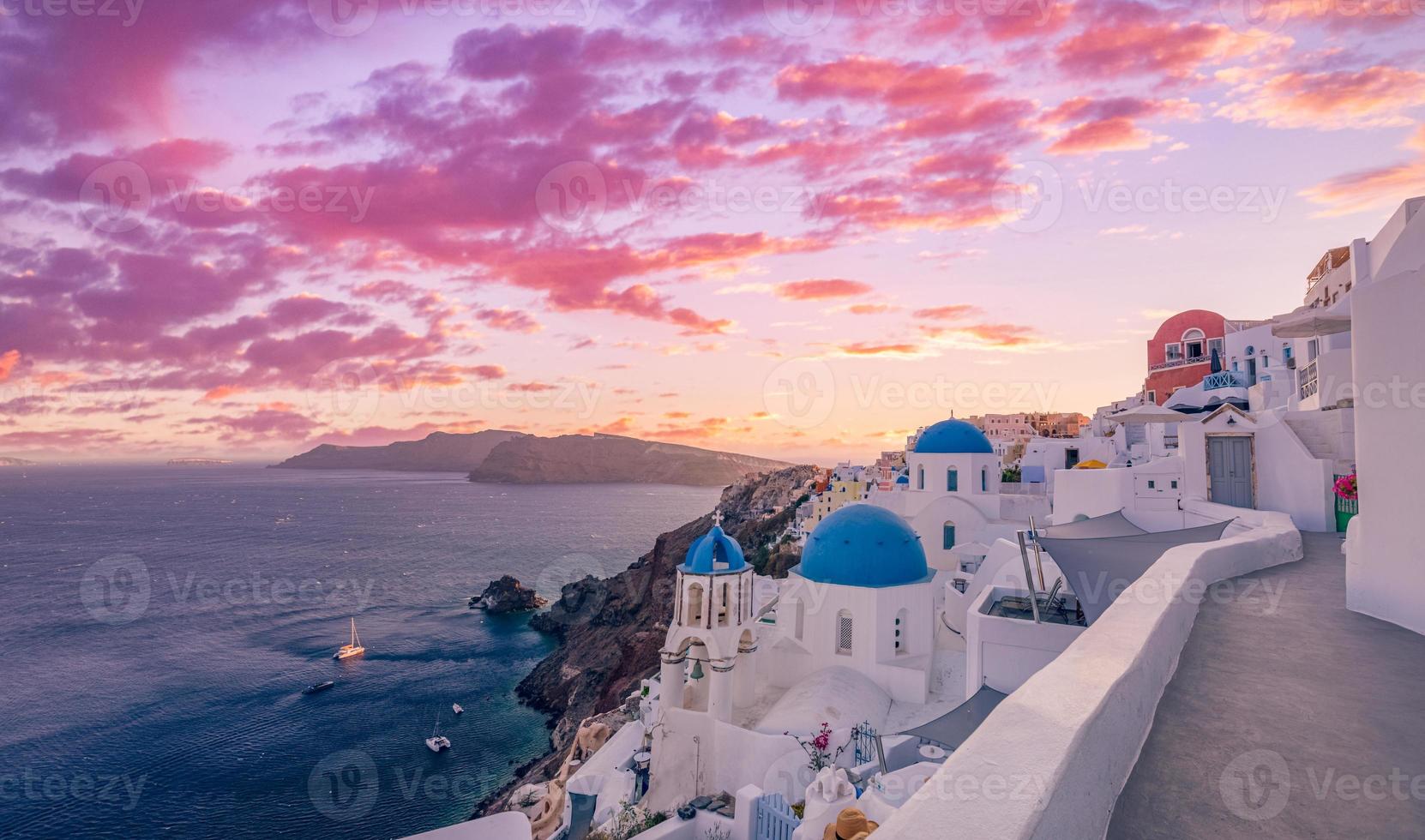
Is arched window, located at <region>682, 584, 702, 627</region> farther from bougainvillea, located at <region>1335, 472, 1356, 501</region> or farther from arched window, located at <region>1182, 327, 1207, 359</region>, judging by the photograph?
arched window, located at <region>1182, 327, 1207, 359</region>

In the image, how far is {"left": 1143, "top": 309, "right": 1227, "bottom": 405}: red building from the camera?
41.8 m

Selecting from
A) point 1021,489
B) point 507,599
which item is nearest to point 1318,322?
point 1021,489

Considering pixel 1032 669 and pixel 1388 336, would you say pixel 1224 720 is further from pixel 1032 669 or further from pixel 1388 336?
pixel 1032 669

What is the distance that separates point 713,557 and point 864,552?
4.40 metres

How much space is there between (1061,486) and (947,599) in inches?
199

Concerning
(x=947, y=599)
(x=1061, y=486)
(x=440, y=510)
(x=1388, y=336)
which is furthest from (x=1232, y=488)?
(x=440, y=510)

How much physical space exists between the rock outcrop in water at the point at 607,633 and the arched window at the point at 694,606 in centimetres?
1395

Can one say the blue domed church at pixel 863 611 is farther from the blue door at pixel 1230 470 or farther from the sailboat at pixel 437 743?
the sailboat at pixel 437 743

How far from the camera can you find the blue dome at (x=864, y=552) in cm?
1872

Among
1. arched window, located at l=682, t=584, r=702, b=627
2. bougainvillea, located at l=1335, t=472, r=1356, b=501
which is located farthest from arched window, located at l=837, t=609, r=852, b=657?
bougainvillea, located at l=1335, t=472, r=1356, b=501

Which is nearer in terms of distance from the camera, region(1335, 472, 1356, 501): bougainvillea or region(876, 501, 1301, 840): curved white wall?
region(876, 501, 1301, 840): curved white wall

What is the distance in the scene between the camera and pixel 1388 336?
5.27 metres

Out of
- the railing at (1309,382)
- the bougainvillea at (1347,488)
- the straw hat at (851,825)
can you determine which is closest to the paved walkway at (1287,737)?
the straw hat at (851,825)

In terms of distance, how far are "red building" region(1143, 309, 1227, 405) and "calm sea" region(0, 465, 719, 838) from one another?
147 ft
